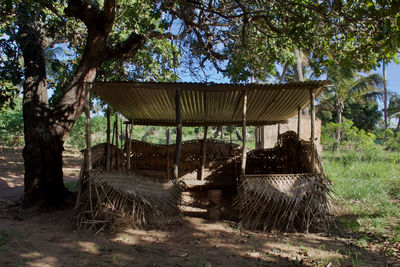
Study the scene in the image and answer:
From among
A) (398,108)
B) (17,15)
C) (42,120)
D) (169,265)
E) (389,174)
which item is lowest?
(169,265)

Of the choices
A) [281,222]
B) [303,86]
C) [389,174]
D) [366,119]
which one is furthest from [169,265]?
[366,119]

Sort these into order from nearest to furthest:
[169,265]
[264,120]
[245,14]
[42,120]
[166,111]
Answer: [169,265], [42,120], [245,14], [166,111], [264,120]

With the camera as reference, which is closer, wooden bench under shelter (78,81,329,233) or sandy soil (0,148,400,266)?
sandy soil (0,148,400,266)

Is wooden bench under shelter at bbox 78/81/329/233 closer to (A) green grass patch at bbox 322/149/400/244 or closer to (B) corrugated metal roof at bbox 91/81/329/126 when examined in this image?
(B) corrugated metal roof at bbox 91/81/329/126

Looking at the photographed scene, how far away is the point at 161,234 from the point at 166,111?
11.2 ft

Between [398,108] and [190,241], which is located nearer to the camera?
[190,241]

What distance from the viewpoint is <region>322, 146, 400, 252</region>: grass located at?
482 centimetres

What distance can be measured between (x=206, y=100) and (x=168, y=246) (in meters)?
3.10

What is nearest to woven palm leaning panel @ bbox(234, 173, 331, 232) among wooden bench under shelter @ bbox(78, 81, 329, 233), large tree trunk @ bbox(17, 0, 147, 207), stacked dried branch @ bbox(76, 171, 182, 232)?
wooden bench under shelter @ bbox(78, 81, 329, 233)

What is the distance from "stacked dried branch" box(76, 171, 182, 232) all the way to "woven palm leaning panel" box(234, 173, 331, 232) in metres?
1.30

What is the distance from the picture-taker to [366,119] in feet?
86.5

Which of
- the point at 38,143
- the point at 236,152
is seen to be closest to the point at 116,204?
the point at 38,143

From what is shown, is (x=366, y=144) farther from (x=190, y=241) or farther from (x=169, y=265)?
(x=169, y=265)

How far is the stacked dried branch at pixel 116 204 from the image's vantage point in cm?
427
